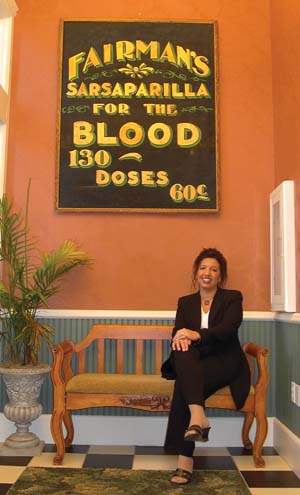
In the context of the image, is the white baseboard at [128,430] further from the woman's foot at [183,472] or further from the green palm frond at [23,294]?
the woman's foot at [183,472]

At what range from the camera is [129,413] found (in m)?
3.76

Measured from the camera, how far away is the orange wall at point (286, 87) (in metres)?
3.46

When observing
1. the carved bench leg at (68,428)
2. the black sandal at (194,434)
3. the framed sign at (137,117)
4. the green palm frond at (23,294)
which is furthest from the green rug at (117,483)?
the framed sign at (137,117)

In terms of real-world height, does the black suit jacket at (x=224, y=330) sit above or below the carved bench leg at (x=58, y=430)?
above

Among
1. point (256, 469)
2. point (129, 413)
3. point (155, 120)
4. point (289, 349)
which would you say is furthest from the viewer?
point (155, 120)

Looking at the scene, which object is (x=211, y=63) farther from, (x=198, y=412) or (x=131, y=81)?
(x=198, y=412)

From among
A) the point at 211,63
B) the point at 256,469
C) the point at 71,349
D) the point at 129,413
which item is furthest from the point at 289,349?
the point at 211,63

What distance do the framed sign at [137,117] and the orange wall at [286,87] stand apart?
0.47m

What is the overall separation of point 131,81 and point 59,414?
8.13 feet

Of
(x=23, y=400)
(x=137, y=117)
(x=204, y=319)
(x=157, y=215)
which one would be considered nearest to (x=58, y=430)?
(x=23, y=400)

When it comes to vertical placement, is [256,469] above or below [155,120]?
below

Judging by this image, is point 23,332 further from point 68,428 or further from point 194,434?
point 194,434

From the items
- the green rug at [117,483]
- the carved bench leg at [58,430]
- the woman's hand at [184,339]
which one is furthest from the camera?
the carved bench leg at [58,430]

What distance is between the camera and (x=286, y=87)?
12.2 feet
